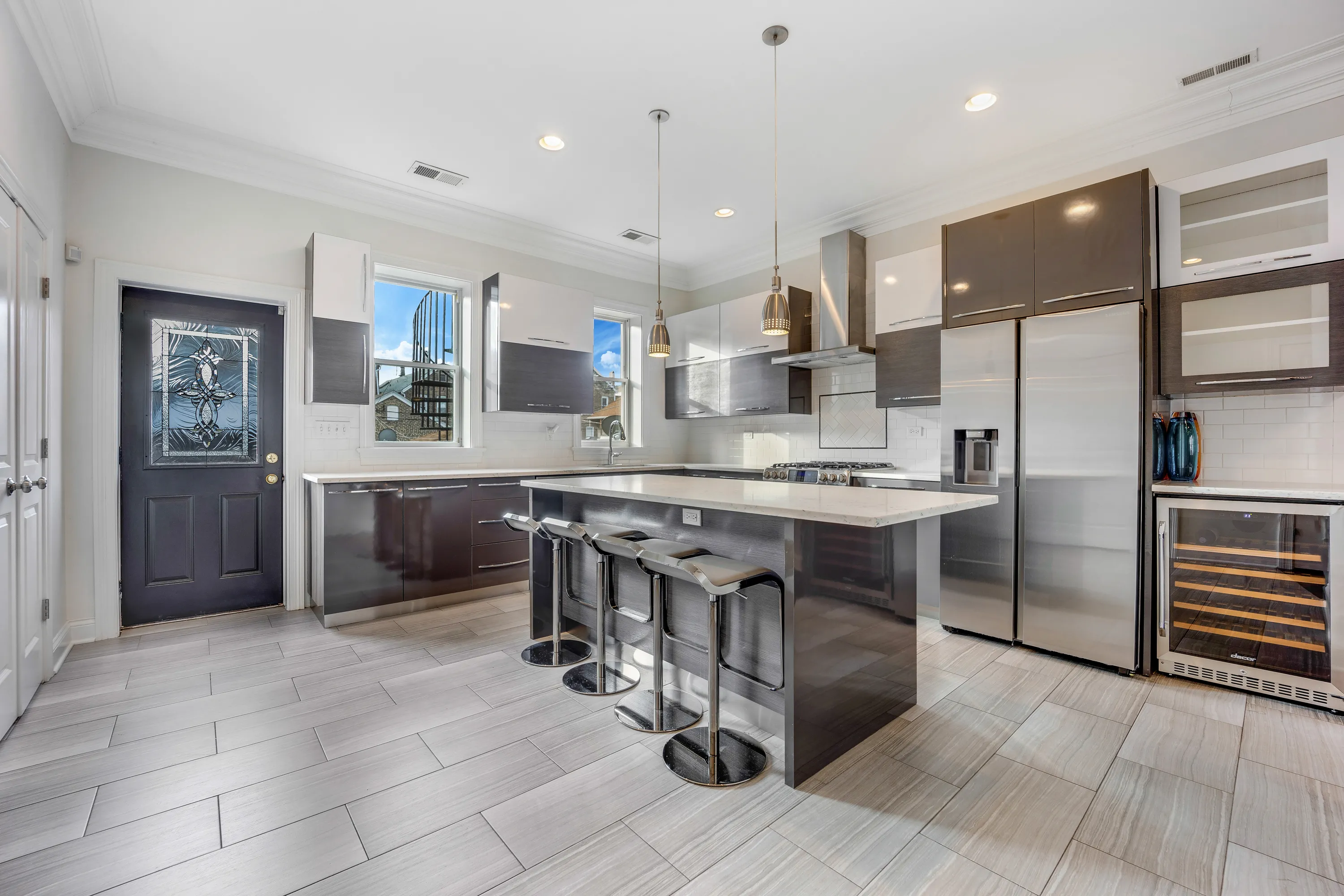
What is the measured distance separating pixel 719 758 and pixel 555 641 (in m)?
1.21

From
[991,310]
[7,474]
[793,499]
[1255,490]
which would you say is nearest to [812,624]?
[793,499]

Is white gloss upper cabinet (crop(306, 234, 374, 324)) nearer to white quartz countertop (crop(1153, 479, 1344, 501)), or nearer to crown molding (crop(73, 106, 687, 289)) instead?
crown molding (crop(73, 106, 687, 289))

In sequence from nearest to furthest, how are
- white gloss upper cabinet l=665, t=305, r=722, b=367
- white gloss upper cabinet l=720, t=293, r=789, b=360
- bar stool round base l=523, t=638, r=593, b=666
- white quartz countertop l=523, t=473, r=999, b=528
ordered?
white quartz countertop l=523, t=473, r=999, b=528 < bar stool round base l=523, t=638, r=593, b=666 < white gloss upper cabinet l=720, t=293, r=789, b=360 < white gloss upper cabinet l=665, t=305, r=722, b=367

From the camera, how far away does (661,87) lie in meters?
3.05

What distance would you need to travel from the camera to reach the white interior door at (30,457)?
2.41 meters

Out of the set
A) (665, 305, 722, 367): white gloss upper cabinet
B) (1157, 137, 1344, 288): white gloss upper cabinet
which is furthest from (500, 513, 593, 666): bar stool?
(1157, 137, 1344, 288): white gloss upper cabinet

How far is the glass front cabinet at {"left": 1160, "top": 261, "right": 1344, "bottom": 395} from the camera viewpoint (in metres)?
2.64

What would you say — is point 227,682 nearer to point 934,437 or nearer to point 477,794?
point 477,794

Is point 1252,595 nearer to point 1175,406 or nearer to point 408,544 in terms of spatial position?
point 1175,406

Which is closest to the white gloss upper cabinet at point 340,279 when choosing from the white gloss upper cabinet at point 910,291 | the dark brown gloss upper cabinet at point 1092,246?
the white gloss upper cabinet at point 910,291

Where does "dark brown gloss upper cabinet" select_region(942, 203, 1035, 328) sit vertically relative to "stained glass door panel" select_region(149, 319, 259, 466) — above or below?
above

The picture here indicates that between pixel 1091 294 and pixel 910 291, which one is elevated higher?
pixel 910 291

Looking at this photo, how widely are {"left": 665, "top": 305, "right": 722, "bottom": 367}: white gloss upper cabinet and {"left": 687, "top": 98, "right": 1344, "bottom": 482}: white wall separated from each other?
1.65 feet

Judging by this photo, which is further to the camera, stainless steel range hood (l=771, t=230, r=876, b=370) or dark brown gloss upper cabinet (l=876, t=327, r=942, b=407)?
stainless steel range hood (l=771, t=230, r=876, b=370)
